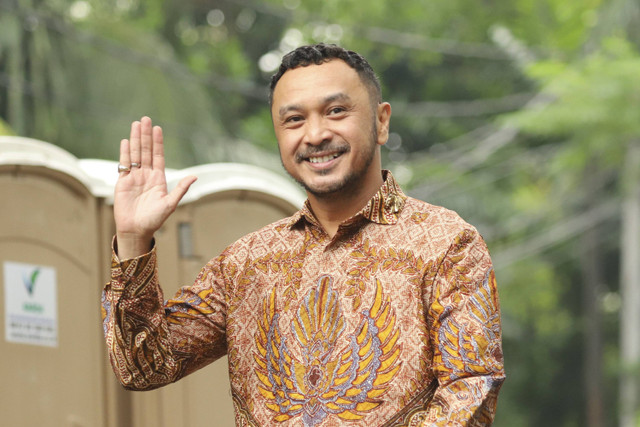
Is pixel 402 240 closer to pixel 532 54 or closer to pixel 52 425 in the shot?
pixel 52 425

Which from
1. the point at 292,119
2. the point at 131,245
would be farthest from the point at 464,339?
the point at 131,245

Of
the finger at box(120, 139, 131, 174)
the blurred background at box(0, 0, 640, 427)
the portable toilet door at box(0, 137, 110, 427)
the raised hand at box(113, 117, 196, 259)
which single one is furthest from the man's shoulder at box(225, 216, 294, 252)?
the blurred background at box(0, 0, 640, 427)

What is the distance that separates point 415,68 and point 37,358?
13.6 metres

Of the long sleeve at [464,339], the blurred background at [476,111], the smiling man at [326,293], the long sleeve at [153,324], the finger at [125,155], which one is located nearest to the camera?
the long sleeve at [464,339]

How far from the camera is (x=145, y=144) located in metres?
2.50

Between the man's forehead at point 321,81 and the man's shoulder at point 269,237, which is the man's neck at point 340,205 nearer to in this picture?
the man's shoulder at point 269,237

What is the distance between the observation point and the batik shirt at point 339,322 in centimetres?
220

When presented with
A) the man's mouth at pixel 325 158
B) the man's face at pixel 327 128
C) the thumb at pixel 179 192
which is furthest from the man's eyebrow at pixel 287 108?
the thumb at pixel 179 192

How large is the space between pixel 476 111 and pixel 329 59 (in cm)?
1401

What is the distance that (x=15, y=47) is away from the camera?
11125 millimetres

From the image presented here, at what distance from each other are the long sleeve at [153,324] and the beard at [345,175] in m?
0.35

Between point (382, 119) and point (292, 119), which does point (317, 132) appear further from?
point (382, 119)

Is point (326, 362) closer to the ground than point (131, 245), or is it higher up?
closer to the ground

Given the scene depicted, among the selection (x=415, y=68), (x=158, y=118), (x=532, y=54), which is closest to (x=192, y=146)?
(x=158, y=118)
